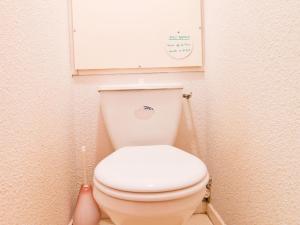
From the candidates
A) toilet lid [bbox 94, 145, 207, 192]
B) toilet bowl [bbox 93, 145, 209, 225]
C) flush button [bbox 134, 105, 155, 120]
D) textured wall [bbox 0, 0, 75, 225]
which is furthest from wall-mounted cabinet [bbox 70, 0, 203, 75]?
toilet bowl [bbox 93, 145, 209, 225]

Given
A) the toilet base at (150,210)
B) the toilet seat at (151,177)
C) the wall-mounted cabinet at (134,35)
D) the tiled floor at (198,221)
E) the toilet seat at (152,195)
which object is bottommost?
the tiled floor at (198,221)

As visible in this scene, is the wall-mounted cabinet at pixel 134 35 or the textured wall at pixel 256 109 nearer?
the textured wall at pixel 256 109

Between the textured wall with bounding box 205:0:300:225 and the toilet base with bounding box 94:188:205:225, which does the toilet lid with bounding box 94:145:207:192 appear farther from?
the textured wall with bounding box 205:0:300:225

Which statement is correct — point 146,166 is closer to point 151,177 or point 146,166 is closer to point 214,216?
point 151,177

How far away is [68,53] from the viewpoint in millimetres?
1242

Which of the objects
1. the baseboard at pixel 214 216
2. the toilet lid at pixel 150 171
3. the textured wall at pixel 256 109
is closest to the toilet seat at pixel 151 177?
the toilet lid at pixel 150 171

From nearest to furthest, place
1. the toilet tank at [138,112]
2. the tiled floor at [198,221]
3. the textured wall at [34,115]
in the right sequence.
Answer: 1. the textured wall at [34,115]
2. the toilet tank at [138,112]
3. the tiled floor at [198,221]

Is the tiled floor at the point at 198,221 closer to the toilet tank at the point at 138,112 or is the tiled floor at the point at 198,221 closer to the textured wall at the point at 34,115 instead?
the textured wall at the point at 34,115

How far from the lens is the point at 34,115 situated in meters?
0.77

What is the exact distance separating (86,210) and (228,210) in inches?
23.9

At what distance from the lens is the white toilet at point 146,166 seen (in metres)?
0.65

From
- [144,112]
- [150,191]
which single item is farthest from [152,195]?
[144,112]

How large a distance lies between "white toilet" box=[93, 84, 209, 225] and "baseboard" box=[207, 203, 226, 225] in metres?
0.41

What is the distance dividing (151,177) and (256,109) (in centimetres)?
38
